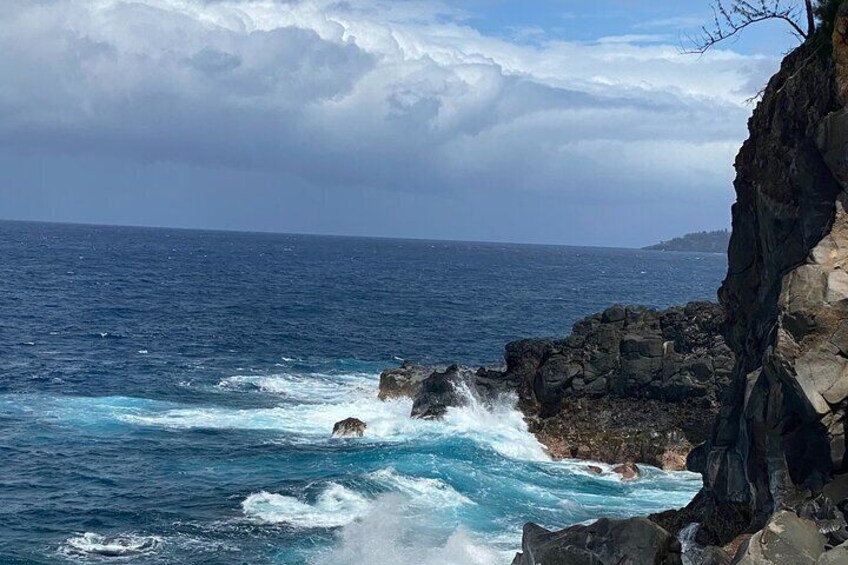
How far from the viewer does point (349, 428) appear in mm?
53656

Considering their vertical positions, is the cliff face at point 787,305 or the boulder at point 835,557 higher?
the cliff face at point 787,305

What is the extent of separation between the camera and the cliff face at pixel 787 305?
904 inches

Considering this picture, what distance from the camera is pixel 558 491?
44344 mm

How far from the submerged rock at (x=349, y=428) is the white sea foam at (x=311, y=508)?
34.4ft

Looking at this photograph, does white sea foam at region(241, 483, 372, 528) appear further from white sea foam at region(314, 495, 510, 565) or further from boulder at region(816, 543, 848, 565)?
boulder at region(816, 543, 848, 565)

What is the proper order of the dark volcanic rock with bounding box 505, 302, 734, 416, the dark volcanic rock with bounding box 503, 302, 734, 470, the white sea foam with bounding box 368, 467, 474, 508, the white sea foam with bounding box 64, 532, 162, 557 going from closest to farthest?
the white sea foam with bounding box 64, 532, 162, 557 < the white sea foam with bounding box 368, 467, 474, 508 < the dark volcanic rock with bounding box 503, 302, 734, 470 < the dark volcanic rock with bounding box 505, 302, 734, 416

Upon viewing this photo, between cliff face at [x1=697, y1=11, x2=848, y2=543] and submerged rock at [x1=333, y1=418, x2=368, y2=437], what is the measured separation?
25.3 m

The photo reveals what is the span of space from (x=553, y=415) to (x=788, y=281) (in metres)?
33.2

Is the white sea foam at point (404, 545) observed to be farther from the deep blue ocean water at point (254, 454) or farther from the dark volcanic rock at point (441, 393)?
the dark volcanic rock at point (441, 393)

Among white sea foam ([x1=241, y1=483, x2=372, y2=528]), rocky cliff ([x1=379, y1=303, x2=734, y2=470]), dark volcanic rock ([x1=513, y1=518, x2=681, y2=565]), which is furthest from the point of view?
rocky cliff ([x1=379, y1=303, x2=734, y2=470])

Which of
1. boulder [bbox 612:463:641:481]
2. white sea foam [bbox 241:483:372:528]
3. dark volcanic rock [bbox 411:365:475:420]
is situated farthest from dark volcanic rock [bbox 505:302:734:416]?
white sea foam [bbox 241:483:372:528]

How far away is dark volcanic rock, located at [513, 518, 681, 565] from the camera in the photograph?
22.2 metres

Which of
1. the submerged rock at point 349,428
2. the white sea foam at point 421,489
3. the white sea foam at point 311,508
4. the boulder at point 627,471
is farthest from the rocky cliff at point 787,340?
the submerged rock at point 349,428

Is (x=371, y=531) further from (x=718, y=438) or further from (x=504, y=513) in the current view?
(x=718, y=438)
